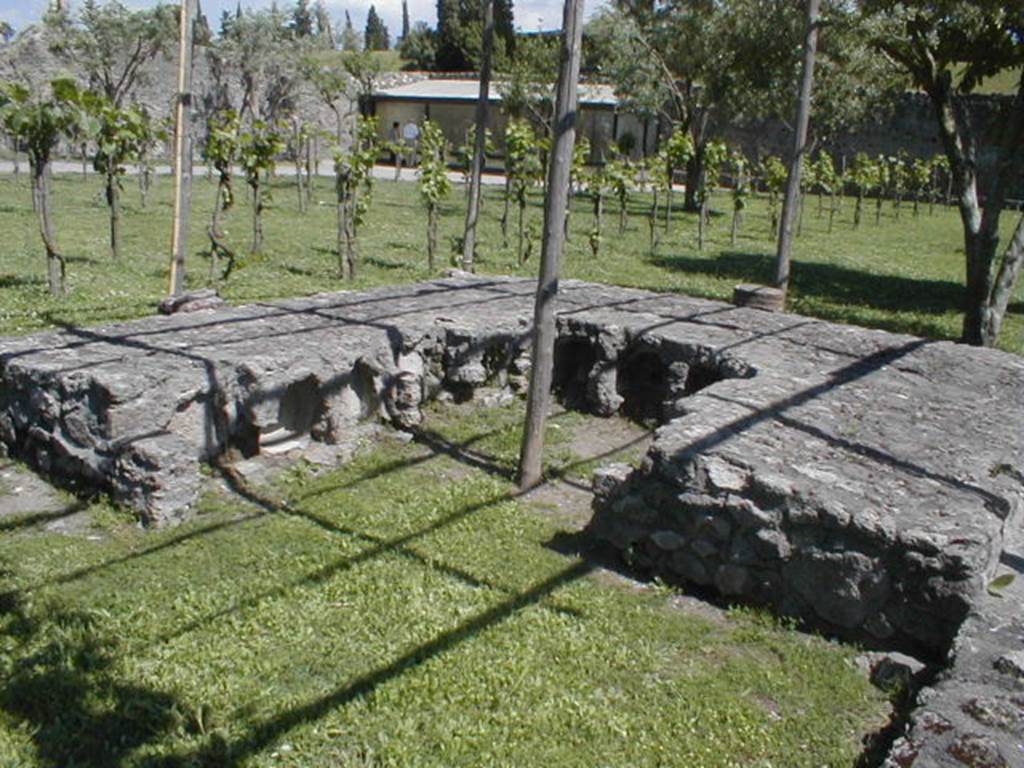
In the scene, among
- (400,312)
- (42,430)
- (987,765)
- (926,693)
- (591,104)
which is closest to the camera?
(987,765)

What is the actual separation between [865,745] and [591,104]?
36.5 meters

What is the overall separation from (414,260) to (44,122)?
20.5ft

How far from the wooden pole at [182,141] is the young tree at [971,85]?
813 centimetres

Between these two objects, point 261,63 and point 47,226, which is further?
point 261,63

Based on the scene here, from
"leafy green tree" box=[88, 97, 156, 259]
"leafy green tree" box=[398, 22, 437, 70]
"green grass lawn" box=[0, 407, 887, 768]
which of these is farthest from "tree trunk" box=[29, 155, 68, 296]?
"leafy green tree" box=[398, 22, 437, 70]

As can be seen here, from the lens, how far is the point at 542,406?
693cm

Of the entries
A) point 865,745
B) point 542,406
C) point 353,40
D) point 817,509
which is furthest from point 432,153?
point 353,40

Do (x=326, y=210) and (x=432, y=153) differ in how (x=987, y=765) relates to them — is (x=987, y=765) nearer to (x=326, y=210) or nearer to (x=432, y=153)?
(x=432, y=153)

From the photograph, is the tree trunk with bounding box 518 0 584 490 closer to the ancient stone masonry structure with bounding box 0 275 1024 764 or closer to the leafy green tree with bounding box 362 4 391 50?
the ancient stone masonry structure with bounding box 0 275 1024 764

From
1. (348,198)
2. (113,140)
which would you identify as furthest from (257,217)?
(113,140)

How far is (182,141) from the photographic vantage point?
9.33 meters

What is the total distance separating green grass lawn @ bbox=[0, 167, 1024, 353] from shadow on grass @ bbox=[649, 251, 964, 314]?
34 millimetres

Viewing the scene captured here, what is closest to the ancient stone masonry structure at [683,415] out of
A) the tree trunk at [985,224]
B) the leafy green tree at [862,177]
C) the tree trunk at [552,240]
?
the tree trunk at [552,240]

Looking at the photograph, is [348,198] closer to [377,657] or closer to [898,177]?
[377,657]
